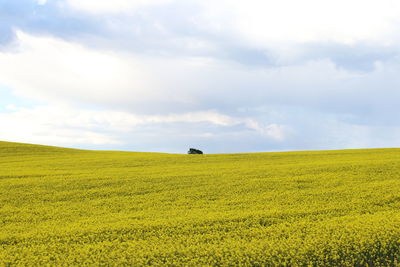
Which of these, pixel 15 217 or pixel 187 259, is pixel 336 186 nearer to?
pixel 187 259

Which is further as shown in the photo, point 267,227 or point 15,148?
point 15,148

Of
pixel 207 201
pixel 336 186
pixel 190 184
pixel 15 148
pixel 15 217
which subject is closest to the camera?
pixel 15 217

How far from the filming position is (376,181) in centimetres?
1906

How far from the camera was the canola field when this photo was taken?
32.9 feet

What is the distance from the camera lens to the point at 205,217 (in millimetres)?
13297

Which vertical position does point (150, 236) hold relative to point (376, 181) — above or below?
below

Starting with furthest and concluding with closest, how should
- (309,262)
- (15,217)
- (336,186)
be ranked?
(336,186)
(15,217)
(309,262)

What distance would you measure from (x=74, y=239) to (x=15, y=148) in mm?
34622

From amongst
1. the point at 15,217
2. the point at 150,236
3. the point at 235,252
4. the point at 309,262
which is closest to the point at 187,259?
the point at 235,252

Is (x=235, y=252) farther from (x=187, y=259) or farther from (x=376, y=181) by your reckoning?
(x=376, y=181)

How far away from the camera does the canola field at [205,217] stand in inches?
395

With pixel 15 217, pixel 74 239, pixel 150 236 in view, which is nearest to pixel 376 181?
pixel 150 236

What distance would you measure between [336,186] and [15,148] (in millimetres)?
36105

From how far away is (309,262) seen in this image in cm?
962
